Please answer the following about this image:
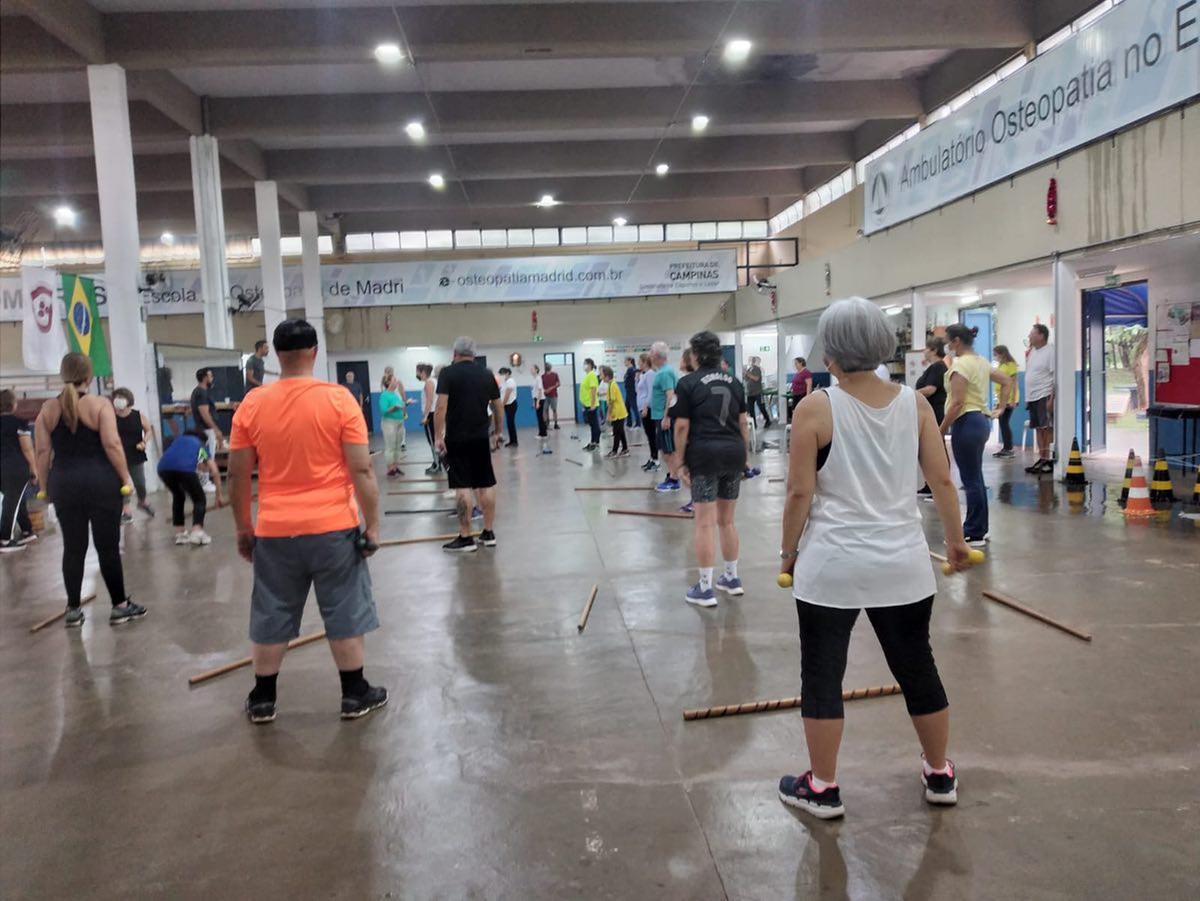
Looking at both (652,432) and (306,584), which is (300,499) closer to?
(306,584)

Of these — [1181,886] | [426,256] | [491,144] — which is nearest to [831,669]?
[1181,886]

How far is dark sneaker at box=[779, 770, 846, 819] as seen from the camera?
2680mm

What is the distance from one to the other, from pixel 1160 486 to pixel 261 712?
785 cm

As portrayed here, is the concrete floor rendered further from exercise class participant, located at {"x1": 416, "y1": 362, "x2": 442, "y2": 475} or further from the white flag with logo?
exercise class participant, located at {"x1": 416, "y1": 362, "x2": 442, "y2": 475}

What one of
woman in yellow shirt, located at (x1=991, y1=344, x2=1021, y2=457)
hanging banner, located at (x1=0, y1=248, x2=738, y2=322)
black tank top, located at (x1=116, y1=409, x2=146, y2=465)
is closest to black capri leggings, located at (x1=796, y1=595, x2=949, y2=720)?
black tank top, located at (x1=116, y1=409, x2=146, y2=465)

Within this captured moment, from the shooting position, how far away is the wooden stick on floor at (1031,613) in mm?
4254

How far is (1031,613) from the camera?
15.2 ft

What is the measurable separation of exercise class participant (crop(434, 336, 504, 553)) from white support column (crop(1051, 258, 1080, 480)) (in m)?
7.10

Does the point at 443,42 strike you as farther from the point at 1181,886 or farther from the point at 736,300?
the point at 736,300

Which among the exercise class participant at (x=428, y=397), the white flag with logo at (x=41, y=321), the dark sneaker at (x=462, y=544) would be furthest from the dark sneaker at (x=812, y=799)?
the white flag with logo at (x=41, y=321)

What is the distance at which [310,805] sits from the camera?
2.89 metres

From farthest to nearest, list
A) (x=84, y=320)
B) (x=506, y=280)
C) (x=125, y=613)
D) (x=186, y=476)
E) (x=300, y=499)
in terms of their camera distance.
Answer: (x=506, y=280)
(x=84, y=320)
(x=186, y=476)
(x=125, y=613)
(x=300, y=499)

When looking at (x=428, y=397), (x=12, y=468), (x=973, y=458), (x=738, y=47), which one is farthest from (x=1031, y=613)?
(x=738, y=47)

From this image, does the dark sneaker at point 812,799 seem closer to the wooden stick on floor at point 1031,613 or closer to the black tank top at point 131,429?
the wooden stick on floor at point 1031,613
